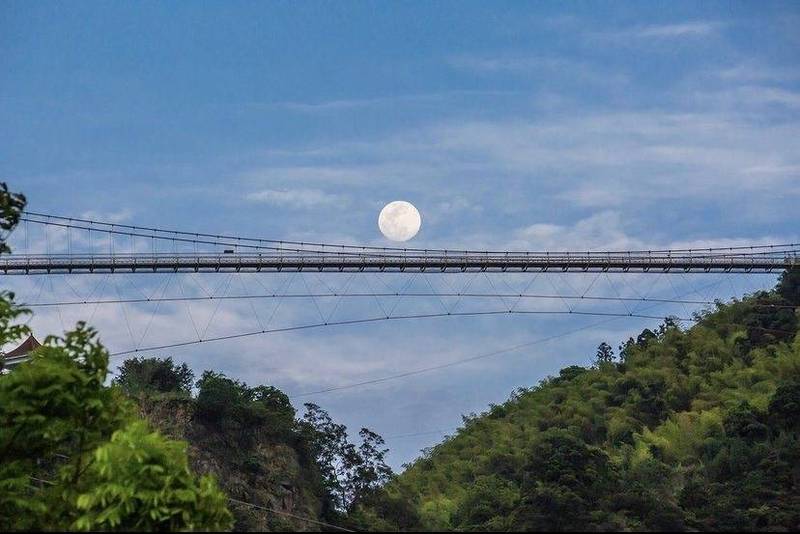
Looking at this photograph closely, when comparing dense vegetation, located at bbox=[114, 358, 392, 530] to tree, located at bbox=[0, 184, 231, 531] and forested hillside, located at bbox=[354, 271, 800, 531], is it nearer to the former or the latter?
forested hillside, located at bbox=[354, 271, 800, 531]

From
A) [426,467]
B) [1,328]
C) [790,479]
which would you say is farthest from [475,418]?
[1,328]

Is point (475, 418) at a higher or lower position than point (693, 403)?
higher

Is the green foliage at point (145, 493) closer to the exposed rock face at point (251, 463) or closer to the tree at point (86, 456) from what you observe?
the tree at point (86, 456)

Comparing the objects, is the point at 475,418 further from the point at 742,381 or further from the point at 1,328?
the point at 1,328

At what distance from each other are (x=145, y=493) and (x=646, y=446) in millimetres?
68680

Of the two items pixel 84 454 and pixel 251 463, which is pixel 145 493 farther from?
pixel 251 463

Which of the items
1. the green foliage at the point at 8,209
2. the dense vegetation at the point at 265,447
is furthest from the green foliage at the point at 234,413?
the green foliage at the point at 8,209

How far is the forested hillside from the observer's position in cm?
7125

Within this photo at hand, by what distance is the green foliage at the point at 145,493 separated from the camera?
74.4 feet

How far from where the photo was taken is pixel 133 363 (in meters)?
88.9

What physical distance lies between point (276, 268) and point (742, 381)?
44897 millimetres

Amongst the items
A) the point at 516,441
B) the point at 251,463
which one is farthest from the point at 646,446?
the point at 251,463

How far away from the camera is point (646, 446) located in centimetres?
8756

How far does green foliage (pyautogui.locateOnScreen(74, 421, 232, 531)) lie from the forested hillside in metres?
45.0
